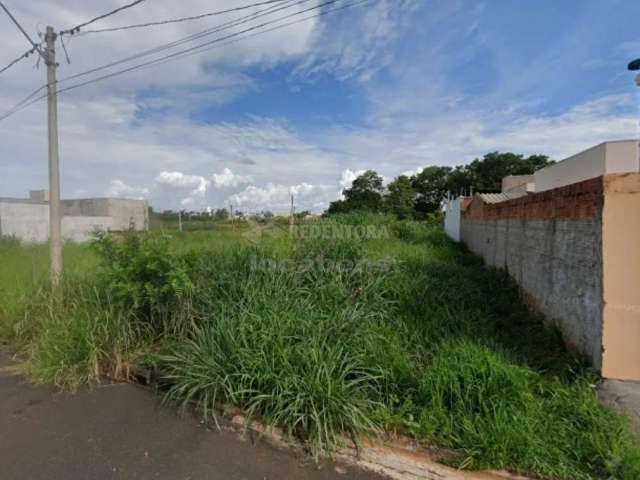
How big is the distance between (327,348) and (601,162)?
429 inches

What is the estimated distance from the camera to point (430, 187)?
4553 cm

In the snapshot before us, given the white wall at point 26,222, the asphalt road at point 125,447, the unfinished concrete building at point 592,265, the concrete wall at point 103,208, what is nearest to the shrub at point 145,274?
the asphalt road at point 125,447

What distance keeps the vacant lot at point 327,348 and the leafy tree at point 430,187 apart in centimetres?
4193

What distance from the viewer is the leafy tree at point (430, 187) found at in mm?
44250

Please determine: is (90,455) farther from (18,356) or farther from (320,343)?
(18,356)

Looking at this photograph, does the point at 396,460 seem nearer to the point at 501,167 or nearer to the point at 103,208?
the point at 103,208

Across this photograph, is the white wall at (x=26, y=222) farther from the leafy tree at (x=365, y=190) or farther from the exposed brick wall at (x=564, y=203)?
the leafy tree at (x=365, y=190)

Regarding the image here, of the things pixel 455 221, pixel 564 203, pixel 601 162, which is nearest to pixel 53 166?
pixel 564 203

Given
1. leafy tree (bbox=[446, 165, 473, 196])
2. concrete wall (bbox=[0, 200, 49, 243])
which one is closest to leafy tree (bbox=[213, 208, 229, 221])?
concrete wall (bbox=[0, 200, 49, 243])

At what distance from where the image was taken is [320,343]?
2672 mm

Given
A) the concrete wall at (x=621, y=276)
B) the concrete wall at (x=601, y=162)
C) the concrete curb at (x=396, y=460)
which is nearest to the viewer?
the concrete curb at (x=396, y=460)

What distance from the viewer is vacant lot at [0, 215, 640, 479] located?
1.97 m

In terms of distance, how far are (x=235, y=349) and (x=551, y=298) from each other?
3020 millimetres

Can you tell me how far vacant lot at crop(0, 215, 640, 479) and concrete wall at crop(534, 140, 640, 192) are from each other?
7.09m
